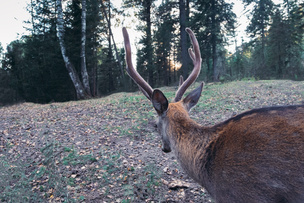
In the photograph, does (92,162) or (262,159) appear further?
(92,162)

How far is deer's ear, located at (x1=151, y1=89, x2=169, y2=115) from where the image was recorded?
10.2 feet

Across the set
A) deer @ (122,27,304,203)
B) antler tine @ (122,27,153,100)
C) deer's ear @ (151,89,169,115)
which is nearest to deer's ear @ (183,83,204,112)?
deer's ear @ (151,89,169,115)

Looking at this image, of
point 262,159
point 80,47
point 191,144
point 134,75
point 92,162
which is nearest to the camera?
point 262,159

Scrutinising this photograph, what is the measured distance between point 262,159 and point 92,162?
162 inches

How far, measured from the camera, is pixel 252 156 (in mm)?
2070

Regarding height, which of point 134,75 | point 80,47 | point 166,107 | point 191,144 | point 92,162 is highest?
point 80,47

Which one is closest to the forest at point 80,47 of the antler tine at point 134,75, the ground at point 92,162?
the ground at point 92,162

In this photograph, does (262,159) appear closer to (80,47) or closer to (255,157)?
(255,157)

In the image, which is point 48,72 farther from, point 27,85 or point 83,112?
point 83,112

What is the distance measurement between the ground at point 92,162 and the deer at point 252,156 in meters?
1.44

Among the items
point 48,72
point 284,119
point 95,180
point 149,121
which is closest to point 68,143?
point 95,180

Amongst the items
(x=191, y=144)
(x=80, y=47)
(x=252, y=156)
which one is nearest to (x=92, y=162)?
(x=191, y=144)

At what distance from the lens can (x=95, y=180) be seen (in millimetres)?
4473

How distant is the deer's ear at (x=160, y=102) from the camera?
10.2ft
